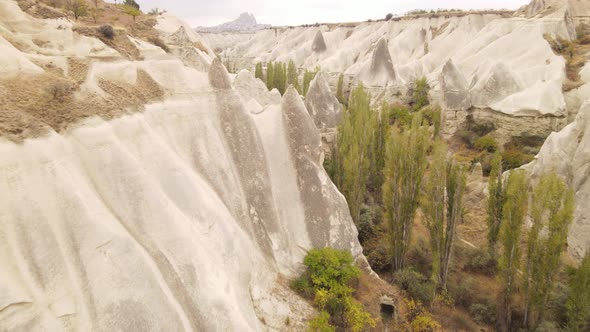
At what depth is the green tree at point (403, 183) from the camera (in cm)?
1516

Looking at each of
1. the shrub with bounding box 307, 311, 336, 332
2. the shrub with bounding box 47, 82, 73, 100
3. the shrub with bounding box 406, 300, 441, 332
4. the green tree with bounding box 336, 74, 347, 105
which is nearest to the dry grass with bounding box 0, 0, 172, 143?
the shrub with bounding box 47, 82, 73, 100

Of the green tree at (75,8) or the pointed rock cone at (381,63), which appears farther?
the pointed rock cone at (381,63)

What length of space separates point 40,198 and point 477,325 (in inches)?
593

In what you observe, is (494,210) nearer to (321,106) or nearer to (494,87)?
(321,106)

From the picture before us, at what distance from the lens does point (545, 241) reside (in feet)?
39.3

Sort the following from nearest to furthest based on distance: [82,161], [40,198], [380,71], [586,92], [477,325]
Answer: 1. [40,198]
2. [82,161]
3. [477,325]
4. [586,92]
5. [380,71]

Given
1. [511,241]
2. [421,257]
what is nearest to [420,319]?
[511,241]

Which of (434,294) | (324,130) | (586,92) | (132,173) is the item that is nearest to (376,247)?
(434,294)

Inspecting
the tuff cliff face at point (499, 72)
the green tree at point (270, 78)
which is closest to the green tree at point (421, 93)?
the tuff cliff face at point (499, 72)

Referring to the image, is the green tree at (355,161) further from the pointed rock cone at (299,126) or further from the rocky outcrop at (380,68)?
the rocky outcrop at (380,68)

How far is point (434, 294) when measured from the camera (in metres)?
14.5

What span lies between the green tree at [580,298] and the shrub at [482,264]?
5020mm

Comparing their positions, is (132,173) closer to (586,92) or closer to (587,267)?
(587,267)

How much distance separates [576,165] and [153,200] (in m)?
19.1
